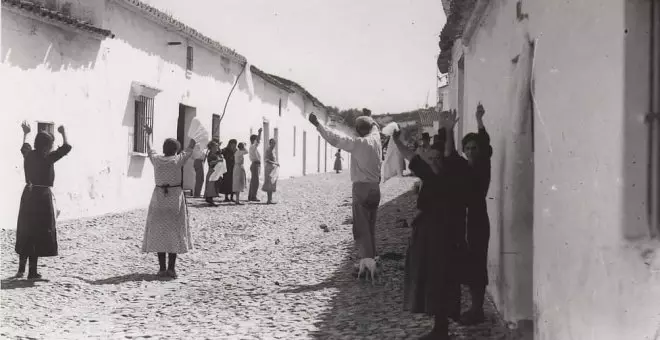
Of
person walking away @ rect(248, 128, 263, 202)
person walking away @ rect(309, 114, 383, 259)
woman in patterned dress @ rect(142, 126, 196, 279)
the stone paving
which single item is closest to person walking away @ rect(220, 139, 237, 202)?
person walking away @ rect(248, 128, 263, 202)

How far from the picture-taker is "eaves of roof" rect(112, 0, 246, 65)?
13.8 metres

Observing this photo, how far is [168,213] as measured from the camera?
6648 mm

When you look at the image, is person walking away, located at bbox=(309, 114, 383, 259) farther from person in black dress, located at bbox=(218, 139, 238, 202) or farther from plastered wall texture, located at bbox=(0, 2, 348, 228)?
person in black dress, located at bbox=(218, 139, 238, 202)

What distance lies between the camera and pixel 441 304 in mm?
4117

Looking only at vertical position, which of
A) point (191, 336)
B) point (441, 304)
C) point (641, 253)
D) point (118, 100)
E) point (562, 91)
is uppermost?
point (118, 100)

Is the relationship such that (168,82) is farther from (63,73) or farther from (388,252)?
(388,252)

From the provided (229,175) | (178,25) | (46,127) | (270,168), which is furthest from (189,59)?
(46,127)

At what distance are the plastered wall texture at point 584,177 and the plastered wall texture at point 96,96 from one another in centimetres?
814

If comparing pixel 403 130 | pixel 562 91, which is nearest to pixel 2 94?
pixel 403 130

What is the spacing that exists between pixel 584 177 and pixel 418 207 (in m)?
1.54

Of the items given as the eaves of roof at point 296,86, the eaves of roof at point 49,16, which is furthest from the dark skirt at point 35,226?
the eaves of roof at point 296,86

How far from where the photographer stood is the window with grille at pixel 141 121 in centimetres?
1388

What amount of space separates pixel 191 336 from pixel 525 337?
237 cm

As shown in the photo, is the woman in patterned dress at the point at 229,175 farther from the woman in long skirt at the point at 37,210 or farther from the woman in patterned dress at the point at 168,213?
the woman in long skirt at the point at 37,210
